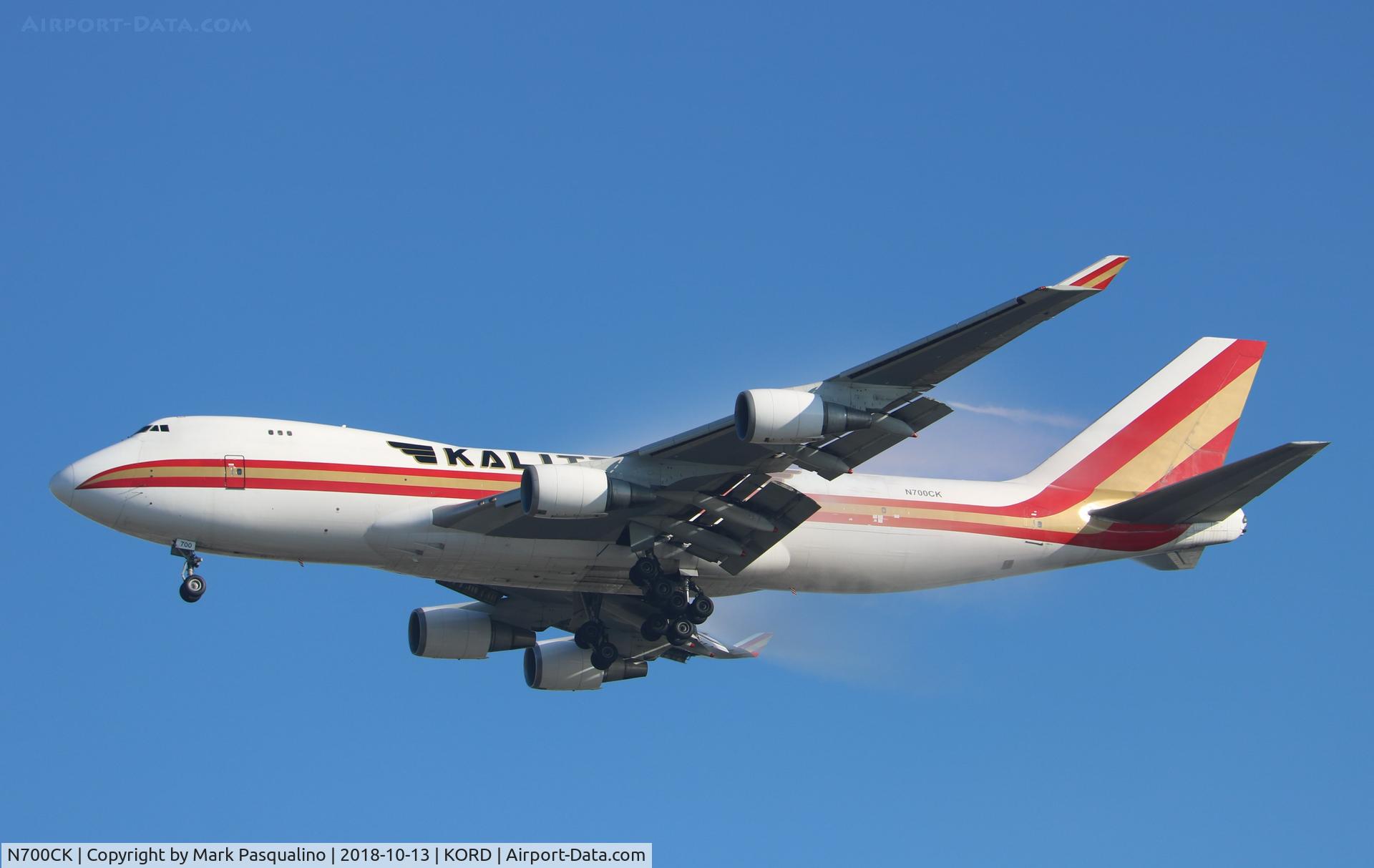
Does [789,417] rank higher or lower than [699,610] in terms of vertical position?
higher

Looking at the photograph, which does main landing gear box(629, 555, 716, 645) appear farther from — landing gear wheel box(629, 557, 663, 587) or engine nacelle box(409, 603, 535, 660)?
engine nacelle box(409, 603, 535, 660)

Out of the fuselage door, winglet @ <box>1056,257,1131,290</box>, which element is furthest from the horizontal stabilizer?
the fuselage door

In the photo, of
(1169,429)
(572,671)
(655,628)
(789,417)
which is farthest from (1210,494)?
(572,671)

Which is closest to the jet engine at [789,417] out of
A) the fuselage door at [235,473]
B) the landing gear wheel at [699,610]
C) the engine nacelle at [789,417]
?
the engine nacelle at [789,417]

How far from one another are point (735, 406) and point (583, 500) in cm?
438

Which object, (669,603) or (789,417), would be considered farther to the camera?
(669,603)

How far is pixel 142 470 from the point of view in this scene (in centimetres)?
3631

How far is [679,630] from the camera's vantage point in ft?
128

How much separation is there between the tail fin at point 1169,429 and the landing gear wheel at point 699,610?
32.4 ft

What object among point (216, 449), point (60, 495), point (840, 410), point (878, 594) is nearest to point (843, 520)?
point (878, 594)

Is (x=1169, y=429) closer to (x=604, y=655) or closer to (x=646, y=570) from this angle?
(x=646, y=570)

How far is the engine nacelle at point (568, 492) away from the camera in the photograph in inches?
1394

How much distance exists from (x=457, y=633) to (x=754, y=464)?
11.5 meters

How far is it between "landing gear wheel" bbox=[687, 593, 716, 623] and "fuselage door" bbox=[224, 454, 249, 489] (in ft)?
35.4
